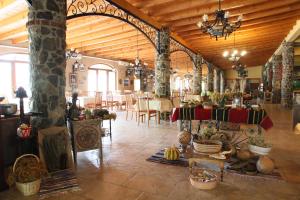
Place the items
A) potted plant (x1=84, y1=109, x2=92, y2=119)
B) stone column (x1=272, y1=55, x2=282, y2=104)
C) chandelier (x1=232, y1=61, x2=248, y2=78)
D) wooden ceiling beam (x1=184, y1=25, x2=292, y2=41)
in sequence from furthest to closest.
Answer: stone column (x1=272, y1=55, x2=282, y2=104) → chandelier (x1=232, y1=61, x2=248, y2=78) → wooden ceiling beam (x1=184, y1=25, x2=292, y2=41) → potted plant (x1=84, y1=109, x2=92, y2=119)

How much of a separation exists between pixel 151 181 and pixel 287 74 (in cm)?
1010

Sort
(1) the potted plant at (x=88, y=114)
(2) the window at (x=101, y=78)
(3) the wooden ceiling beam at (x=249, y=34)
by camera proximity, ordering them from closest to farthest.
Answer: (1) the potted plant at (x=88, y=114), (3) the wooden ceiling beam at (x=249, y=34), (2) the window at (x=101, y=78)

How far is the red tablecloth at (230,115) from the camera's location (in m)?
3.84

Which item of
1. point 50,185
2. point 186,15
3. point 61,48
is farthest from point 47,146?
point 186,15

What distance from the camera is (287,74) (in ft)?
33.4

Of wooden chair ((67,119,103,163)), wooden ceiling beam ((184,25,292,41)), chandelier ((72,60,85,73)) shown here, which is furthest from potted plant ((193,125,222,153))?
chandelier ((72,60,85,73))

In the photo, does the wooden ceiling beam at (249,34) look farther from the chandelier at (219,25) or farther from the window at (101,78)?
the window at (101,78)

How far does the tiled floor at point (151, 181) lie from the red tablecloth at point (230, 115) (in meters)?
0.62

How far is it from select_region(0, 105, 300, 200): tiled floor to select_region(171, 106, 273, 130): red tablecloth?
0.62 metres

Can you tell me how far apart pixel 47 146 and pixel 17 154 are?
1.20 feet

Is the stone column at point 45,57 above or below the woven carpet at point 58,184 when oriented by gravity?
above

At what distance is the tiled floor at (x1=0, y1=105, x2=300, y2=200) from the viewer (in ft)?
7.92

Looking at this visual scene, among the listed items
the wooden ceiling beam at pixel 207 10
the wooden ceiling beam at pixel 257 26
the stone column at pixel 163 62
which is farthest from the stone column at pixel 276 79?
the stone column at pixel 163 62

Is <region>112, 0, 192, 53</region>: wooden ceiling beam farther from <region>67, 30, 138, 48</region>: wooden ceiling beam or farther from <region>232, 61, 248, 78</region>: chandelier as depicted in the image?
<region>232, 61, 248, 78</region>: chandelier
